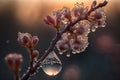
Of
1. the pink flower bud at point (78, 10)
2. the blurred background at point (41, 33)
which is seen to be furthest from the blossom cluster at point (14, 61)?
the blurred background at point (41, 33)

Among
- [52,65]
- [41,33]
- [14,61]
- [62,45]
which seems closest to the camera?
[14,61]

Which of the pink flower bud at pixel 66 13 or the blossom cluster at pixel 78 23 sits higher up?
the pink flower bud at pixel 66 13

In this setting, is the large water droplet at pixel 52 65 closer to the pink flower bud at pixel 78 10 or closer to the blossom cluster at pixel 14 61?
the pink flower bud at pixel 78 10

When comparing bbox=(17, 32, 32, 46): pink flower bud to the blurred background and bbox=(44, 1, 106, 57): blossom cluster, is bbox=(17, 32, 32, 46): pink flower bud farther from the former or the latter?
the blurred background

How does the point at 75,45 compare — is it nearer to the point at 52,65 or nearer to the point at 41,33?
the point at 52,65

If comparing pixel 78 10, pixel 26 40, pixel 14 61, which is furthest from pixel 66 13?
pixel 14 61

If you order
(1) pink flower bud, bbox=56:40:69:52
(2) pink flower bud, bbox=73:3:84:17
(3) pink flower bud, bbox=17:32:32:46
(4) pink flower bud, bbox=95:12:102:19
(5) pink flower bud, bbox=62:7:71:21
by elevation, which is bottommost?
(1) pink flower bud, bbox=56:40:69:52

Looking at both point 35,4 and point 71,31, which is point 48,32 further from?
point 71,31

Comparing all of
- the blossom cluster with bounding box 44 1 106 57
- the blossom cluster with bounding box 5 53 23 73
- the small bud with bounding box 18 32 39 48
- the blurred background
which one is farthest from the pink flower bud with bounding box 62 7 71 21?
the blurred background
